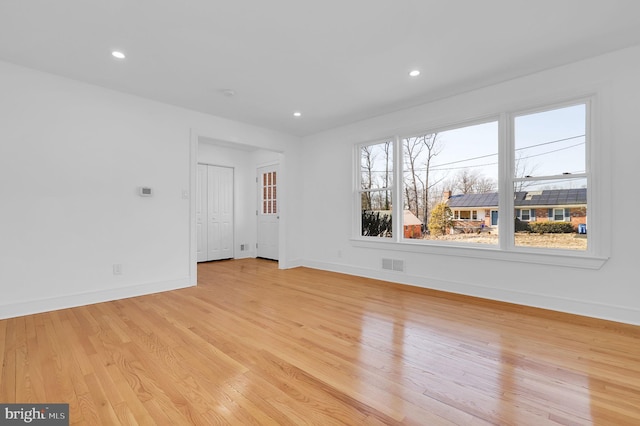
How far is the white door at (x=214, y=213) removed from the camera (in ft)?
21.2

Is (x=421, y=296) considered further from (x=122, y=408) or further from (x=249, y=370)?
(x=122, y=408)

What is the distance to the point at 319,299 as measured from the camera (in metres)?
3.71

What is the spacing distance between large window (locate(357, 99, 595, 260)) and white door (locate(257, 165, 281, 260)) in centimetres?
239

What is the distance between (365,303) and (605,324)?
7.63 ft

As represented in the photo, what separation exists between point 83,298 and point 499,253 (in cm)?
505

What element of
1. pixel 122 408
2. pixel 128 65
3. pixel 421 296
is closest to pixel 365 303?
pixel 421 296

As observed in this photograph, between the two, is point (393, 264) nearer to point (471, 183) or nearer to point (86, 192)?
point (471, 183)

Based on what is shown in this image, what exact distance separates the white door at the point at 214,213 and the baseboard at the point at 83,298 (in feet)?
7.58

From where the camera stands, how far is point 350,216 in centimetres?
526

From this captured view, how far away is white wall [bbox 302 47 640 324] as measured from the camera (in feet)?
9.37

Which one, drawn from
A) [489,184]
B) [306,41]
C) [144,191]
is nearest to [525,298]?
[489,184]

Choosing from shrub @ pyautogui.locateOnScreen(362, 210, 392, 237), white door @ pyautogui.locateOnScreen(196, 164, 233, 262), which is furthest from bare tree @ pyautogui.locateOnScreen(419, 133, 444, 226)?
white door @ pyautogui.locateOnScreen(196, 164, 233, 262)

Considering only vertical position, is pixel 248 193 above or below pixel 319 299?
above

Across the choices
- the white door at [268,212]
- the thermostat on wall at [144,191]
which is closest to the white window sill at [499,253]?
the white door at [268,212]
